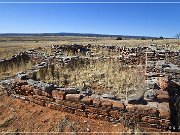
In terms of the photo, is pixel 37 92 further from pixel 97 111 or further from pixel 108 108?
pixel 108 108

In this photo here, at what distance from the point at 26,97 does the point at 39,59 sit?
28.5 ft

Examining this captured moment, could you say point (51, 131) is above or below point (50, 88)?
below

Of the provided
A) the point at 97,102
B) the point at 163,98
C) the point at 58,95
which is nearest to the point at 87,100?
the point at 97,102

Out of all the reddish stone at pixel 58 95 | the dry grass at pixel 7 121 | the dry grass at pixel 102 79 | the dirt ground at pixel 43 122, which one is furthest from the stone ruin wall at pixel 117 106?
the dry grass at pixel 102 79

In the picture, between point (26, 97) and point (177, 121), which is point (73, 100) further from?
point (177, 121)

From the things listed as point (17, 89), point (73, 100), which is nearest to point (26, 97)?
point (17, 89)

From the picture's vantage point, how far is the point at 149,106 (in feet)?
18.1

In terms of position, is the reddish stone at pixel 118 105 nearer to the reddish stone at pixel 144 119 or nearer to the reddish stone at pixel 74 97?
the reddish stone at pixel 144 119

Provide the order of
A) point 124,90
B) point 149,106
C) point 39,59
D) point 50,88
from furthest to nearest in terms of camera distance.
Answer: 1. point 39,59
2. point 124,90
3. point 50,88
4. point 149,106

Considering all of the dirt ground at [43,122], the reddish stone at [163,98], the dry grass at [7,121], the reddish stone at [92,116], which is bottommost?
the dry grass at [7,121]

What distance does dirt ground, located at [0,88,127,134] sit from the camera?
5.89 m

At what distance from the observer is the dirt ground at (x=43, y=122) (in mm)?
5895

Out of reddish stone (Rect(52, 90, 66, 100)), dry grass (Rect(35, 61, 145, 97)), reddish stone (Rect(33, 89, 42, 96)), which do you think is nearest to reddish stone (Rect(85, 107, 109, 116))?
reddish stone (Rect(52, 90, 66, 100))

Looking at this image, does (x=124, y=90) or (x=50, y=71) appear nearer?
(x=124, y=90)
